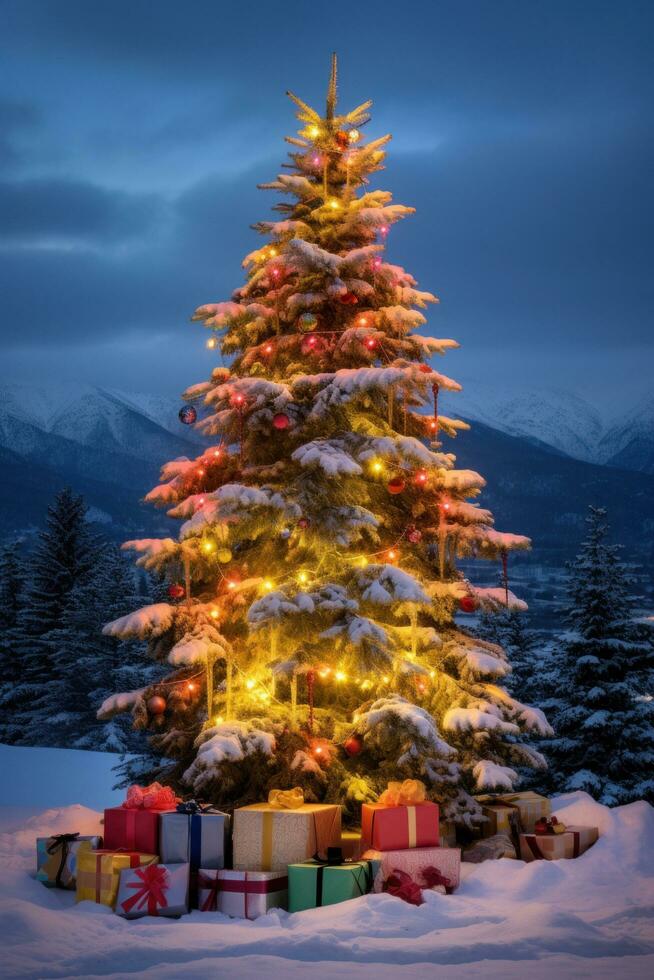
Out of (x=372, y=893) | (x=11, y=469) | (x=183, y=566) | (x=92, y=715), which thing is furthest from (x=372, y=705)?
(x=11, y=469)

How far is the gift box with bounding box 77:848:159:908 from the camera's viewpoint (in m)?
6.71

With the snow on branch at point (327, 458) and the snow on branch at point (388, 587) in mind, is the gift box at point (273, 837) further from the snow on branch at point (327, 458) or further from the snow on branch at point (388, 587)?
the snow on branch at point (327, 458)

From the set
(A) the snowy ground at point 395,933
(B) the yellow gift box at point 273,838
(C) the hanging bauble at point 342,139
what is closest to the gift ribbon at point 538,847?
(A) the snowy ground at point 395,933

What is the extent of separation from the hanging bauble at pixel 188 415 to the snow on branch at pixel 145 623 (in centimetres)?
183

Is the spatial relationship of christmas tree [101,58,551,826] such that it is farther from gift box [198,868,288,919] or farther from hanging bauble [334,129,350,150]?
gift box [198,868,288,919]

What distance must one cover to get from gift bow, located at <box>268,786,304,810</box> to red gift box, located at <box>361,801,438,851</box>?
0.57 meters

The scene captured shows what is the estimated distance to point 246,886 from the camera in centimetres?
675

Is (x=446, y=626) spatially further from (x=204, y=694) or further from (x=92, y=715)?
(x=92, y=715)

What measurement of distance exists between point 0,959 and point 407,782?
3.42 metres

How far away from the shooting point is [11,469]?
6093 inches

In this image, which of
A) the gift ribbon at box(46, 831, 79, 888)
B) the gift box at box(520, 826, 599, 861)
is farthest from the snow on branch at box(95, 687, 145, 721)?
the gift box at box(520, 826, 599, 861)

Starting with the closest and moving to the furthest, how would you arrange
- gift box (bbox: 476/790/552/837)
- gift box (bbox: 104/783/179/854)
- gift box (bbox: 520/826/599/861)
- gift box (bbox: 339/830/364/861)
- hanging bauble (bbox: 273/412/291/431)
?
gift box (bbox: 104/783/179/854) → gift box (bbox: 339/830/364/861) → gift box (bbox: 520/826/599/861) → gift box (bbox: 476/790/552/837) → hanging bauble (bbox: 273/412/291/431)

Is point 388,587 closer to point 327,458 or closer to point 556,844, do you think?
point 327,458

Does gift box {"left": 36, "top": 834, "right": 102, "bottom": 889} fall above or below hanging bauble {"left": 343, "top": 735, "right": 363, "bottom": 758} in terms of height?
below
